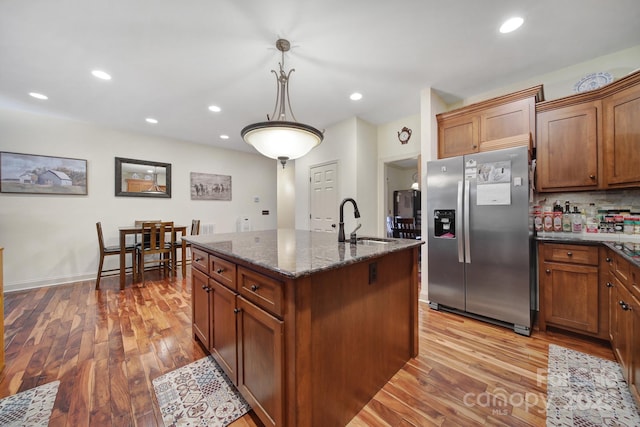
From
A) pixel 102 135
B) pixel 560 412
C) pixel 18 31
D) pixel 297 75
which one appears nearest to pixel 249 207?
pixel 102 135

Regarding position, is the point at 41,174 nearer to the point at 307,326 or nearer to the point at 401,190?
the point at 307,326

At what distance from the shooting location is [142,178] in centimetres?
453

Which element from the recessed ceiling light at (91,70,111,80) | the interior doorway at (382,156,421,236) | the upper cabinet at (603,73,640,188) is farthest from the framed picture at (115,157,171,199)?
the upper cabinet at (603,73,640,188)

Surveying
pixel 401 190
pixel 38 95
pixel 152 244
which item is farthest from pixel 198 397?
pixel 401 190

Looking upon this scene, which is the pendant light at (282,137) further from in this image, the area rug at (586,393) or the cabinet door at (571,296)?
the cabinet door at (571,296)

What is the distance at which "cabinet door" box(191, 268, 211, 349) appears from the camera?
177 centimetres

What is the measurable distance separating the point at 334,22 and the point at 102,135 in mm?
4464

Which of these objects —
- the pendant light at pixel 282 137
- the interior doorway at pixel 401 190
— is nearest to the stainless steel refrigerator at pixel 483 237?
the pendant light at pixel 282 137

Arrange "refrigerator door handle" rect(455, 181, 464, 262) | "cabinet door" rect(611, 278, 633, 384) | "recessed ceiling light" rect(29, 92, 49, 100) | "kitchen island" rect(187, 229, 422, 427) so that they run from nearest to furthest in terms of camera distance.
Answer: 1. "kitchen island" rect(187, 229, 422, 427)
2. "cabinet door" rect(611, 278, 633, 384)
3. "refrigerator door handle" rect(455, 181, 464, 262)
4. "recessed ceiling light" rect(29, 92, 49, 100)

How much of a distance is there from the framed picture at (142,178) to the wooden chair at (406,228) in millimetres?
4851

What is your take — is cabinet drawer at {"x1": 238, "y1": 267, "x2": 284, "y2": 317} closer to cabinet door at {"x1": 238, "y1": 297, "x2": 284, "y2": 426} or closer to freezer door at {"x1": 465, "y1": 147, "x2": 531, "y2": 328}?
cabinet door at {"x1": 238, "y1": 297, "x2": 284, "y2": 426}

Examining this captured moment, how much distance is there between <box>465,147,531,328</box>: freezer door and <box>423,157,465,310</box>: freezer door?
9 cm

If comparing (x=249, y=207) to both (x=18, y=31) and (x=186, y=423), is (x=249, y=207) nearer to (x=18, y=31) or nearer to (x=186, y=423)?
(x=18, y=31)

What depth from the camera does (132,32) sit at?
6.55 feet
